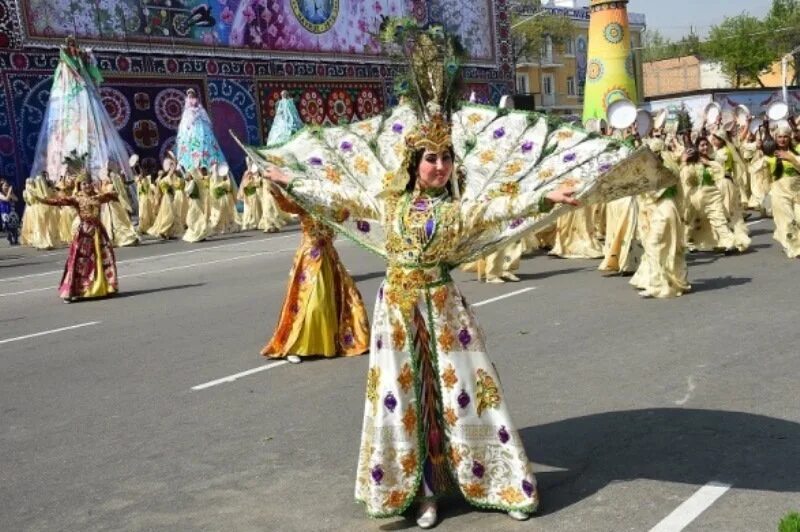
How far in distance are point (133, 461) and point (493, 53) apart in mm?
33911

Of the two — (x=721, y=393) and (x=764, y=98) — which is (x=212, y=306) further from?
(x=764, y=98)

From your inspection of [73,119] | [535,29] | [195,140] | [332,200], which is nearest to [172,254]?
[73,119]

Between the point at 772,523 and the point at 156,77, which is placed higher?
the point at 156,77

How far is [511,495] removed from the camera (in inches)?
166

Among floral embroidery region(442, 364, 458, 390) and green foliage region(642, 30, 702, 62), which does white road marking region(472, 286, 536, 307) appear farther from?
green foliage region(642, 30, 702, 62)

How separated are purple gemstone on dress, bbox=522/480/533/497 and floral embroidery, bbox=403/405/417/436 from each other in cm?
56

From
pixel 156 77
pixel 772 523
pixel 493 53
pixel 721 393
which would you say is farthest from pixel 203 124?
pixel 772 523

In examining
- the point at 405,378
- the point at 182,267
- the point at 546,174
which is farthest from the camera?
the point at 182,267

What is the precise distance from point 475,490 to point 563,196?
4.64 ft

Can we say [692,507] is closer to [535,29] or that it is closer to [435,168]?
[435,168]

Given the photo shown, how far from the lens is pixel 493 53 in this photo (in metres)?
37.5

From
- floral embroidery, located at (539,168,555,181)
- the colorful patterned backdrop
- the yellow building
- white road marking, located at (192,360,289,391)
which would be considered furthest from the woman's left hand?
the yellow building

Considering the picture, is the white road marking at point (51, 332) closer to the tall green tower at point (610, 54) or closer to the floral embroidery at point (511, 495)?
the floral embroidery at point (511, 495)

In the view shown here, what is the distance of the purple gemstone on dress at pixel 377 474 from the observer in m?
4.23
